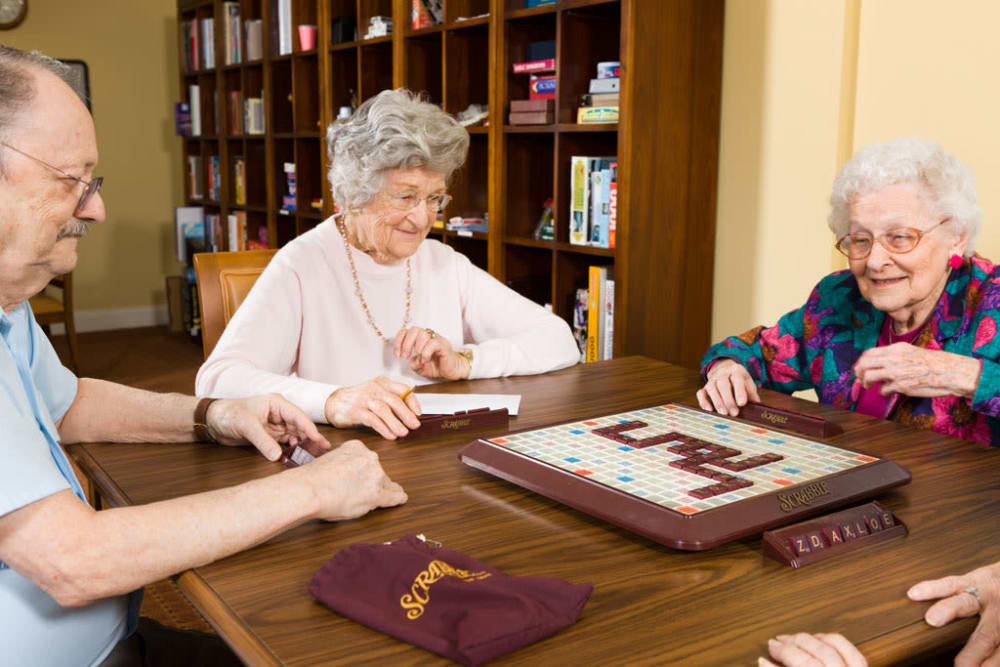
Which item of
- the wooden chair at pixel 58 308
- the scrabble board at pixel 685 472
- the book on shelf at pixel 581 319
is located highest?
the scrabble board at pixel 685 472

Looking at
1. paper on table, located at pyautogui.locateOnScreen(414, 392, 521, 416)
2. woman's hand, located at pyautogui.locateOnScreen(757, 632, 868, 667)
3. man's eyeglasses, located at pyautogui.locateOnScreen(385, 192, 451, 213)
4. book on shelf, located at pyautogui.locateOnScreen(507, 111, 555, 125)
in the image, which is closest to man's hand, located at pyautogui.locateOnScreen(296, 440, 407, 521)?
paper on table, located at pyautogui.locateOnScreen(414, 392, 521, 416)

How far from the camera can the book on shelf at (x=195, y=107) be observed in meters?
5.98

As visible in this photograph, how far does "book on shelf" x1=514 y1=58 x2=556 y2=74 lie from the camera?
312cm

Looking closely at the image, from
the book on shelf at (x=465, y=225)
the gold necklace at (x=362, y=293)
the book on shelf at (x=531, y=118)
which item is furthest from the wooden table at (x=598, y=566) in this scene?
the book on shelf at (x=465, y=225)

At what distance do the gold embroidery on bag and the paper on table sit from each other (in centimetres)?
64

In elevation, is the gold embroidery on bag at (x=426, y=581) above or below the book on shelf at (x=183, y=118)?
below

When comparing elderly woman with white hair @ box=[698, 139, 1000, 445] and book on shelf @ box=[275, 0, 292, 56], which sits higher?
book on shelf @ box=[275, 0, 292, 56]

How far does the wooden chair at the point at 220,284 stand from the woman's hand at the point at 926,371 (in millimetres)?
1576

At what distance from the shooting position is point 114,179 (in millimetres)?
6281

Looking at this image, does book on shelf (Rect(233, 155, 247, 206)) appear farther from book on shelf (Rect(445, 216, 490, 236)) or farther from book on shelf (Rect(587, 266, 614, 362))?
book on shelf (Rect(587, 266, 614, 362))

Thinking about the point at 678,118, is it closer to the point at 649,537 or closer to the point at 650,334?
the point at 650,334

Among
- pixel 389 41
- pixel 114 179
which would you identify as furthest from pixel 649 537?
pixel 114 179

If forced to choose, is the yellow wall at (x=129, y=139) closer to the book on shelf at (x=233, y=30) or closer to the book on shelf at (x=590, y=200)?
the book on shelf at (x=233, y=30)

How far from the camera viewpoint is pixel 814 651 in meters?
0.79
